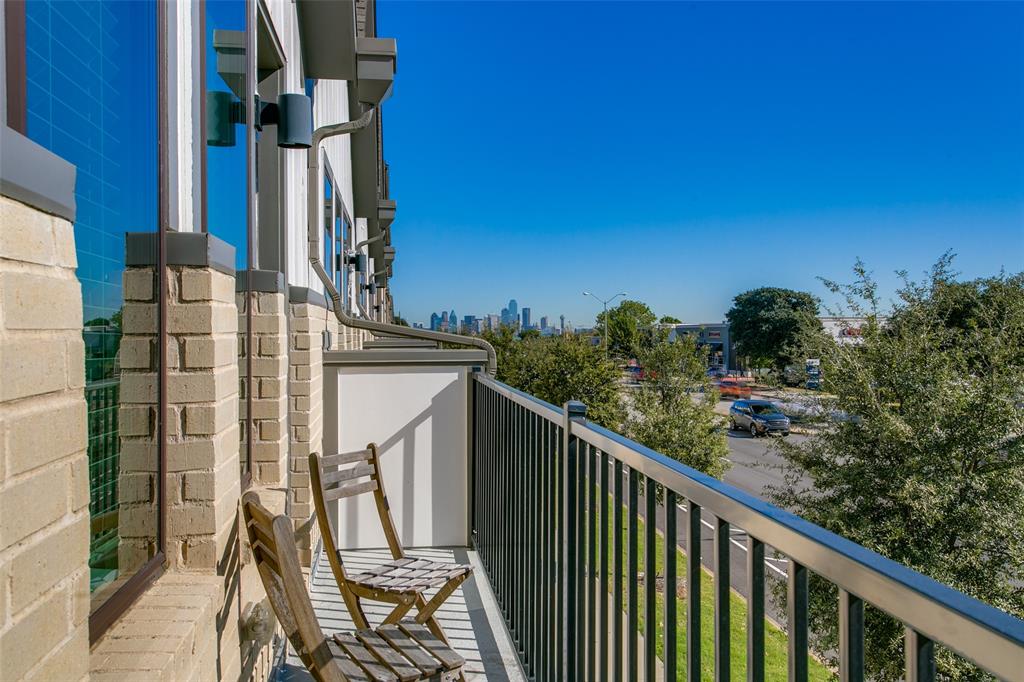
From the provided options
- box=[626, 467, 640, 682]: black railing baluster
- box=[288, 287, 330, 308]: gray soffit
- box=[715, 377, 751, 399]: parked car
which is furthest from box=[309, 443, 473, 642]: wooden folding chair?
box=[715, 377, 751, 399]: parked car

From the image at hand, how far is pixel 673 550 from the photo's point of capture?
1398mm

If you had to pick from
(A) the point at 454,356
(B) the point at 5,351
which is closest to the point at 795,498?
(A) the point at 454,356

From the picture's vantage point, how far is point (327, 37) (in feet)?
16.8

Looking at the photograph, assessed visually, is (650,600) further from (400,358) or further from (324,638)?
(400,358)

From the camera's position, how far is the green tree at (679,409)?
18703 mm

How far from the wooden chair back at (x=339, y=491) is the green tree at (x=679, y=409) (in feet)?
49.0

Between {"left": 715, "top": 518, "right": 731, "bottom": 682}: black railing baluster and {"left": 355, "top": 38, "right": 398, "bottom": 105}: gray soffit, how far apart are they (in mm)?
4792

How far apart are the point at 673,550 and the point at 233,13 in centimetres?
248

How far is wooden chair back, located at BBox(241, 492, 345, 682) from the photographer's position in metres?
1.79

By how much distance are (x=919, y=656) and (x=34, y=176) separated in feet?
3.84

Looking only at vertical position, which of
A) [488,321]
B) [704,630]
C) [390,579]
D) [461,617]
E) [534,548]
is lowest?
[704,630]

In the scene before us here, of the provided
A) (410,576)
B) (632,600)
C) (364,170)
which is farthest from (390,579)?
(364,170)

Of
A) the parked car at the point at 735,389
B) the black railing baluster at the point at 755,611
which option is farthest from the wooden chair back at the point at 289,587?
the parked car at the point at 735,389

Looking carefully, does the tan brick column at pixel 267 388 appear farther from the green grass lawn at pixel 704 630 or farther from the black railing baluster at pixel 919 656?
the black railing baluster at pixel 919 656
